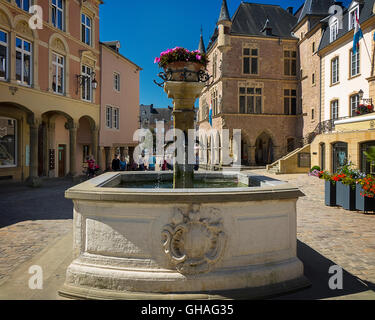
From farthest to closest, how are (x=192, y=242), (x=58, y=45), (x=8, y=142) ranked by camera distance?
(x=58, y=45), (x=8, y=142), (x=192, y=242)

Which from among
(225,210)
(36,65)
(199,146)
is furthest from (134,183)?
(199,146)

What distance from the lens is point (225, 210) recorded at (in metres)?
3.96

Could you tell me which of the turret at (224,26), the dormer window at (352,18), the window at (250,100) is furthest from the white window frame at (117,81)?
the dormer window at (352,18)

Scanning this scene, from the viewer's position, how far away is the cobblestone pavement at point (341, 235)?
5422 millimetres

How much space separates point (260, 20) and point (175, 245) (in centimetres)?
3597

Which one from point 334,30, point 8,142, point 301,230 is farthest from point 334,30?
point 8,142

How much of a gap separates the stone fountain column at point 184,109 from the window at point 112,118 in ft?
69.1

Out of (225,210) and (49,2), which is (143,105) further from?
(225,210)

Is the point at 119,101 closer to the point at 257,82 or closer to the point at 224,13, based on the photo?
the point at 224,13

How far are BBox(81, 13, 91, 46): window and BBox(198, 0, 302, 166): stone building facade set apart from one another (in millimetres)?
14036

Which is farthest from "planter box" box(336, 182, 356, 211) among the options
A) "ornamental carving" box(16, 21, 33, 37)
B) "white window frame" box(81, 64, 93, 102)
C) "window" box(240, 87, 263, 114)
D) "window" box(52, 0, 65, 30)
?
"window" box(240, 87, 263, 114)

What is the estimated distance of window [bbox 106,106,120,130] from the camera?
26219 mm

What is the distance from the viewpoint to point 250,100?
1320 inches

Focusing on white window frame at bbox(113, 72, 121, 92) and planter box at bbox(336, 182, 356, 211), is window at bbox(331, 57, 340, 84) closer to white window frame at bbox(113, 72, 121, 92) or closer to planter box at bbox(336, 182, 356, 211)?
planter box at bbox(336, 182, 356, 211)
